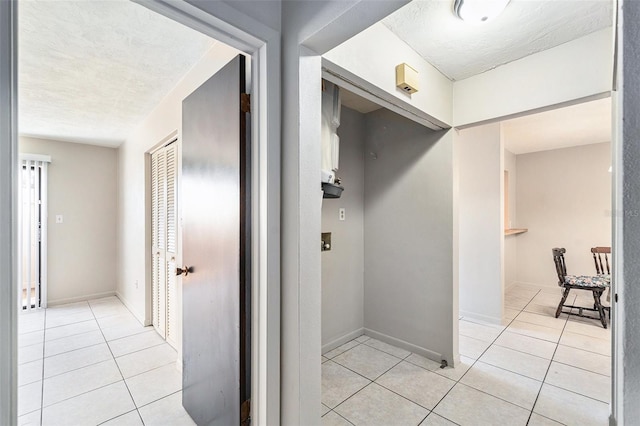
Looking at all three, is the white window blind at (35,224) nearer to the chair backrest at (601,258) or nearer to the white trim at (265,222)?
the white trim at (265,222)

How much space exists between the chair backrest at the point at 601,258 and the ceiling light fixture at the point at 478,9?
153 inches

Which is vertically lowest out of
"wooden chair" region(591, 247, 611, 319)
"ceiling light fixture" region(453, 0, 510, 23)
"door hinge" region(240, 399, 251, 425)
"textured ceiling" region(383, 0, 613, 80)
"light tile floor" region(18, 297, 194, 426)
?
"light tile floor" region(18, 297, 194, 426)

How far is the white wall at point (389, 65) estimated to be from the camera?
5.32 feet

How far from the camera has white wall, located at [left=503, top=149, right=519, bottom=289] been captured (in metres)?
4.92

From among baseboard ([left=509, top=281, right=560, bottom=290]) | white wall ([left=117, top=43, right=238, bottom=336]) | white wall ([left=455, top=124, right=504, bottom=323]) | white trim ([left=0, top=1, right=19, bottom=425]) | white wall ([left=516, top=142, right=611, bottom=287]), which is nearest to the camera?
white trim ([left=0, top=1, right=19, bottom=425])

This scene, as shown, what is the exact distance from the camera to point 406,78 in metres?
1.90

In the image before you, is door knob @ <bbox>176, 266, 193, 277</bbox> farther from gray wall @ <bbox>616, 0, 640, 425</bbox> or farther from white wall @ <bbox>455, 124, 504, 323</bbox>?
white wall @ <bbox>455, 124, 504, 323</bbox>

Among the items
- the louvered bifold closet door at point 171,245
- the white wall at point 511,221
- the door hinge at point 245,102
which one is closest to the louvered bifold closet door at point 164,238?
the louvered bifold closet door at point 171,245

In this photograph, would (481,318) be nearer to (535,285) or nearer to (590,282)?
(590,282)

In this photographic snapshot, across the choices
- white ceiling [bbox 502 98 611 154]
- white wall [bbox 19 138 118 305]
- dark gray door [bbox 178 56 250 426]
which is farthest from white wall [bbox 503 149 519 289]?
white wall [bbox 19 138 118 305]

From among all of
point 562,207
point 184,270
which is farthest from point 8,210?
point 562,207

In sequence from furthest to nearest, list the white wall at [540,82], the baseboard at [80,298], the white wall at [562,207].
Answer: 1. the white wall at [562,207]
2. the baseboard at [80,298]
3. the white wall at [540,82]

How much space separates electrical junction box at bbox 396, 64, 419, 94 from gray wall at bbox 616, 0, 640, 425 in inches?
55.2

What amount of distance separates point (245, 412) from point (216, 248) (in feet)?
2.68
